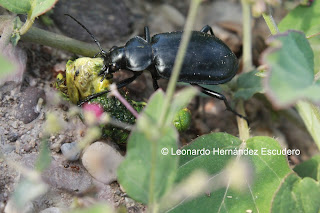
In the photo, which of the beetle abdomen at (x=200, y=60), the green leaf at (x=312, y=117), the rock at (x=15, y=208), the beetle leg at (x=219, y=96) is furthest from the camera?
the beetle leg at (x=219, y=96)

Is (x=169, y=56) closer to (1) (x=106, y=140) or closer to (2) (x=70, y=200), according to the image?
(1) (x=106, y=140)

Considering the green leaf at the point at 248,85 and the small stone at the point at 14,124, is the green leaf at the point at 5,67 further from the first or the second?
the green leaf at the point at 248,85

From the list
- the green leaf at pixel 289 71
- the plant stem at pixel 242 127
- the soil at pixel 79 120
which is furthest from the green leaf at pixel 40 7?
the plant stem at pixel 242 127

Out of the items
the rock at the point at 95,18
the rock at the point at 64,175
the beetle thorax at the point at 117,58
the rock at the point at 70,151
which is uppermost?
the rock at the point at 95,18

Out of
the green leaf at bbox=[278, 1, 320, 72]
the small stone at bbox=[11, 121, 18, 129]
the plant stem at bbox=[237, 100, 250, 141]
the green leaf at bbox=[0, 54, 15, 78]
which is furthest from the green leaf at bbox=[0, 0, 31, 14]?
the green leaf at bbox=[278, 1, 320, 72]

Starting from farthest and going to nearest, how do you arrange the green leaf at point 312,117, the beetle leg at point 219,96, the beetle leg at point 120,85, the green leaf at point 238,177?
the beetle leg at point 219,96 → the beetle leg at point 120,85 → the green leaf at point 312,117 → the green leaf at point 238,177

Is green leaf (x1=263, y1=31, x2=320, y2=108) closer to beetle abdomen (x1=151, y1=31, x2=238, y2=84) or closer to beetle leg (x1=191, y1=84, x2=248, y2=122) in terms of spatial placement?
beetle abdomen (x1=151, y1=31, x2=238, y2=84)
